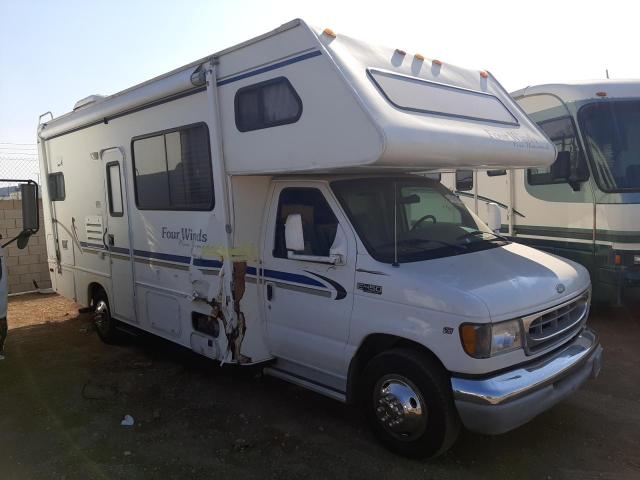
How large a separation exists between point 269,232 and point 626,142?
4807mm

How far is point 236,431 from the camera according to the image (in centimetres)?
422

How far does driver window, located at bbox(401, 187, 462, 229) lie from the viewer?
425 centimetres

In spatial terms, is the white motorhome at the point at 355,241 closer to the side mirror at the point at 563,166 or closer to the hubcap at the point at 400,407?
the hubcap at the point at 400,407

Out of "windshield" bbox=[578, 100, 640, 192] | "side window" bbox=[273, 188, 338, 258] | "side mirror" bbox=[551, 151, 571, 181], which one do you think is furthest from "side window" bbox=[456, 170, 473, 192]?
"side window" bbox=[273, 188, 338, 258]

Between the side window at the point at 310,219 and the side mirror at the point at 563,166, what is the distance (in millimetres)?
4000

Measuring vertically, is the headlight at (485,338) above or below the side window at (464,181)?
below

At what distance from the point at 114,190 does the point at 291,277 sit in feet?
9.64

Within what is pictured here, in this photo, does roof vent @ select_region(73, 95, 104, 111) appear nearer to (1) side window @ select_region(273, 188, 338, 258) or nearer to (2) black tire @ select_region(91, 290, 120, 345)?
(2) black tire @ select_region(91, 290, 120, 345)

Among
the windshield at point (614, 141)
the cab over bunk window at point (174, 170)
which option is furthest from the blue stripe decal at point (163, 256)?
the windshield at point (614, 141)

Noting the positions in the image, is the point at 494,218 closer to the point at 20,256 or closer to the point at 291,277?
the point at 291,277

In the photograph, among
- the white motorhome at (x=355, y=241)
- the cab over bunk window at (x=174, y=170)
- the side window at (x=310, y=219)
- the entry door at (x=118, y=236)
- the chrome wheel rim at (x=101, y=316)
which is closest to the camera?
the white motorhome at (x=355, y=241)

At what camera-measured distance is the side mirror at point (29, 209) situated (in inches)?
236

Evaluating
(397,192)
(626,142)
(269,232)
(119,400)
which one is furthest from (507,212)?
(119,400)

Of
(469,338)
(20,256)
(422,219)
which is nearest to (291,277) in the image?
(422,219)
